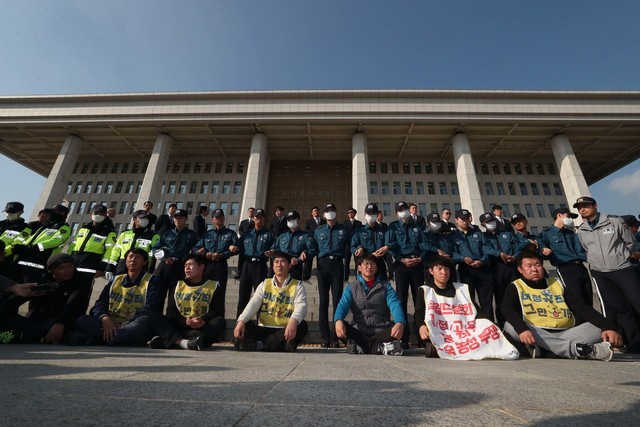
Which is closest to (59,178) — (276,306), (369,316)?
(276,306)

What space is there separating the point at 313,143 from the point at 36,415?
94.0 feet

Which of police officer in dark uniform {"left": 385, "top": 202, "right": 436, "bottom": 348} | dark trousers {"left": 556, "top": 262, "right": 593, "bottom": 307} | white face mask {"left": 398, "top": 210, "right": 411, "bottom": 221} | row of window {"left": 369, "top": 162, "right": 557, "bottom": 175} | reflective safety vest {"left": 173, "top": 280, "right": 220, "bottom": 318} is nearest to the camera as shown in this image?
reflective safety vest {"left": 173, "top": 280, "right": 220, "bottom": 318}

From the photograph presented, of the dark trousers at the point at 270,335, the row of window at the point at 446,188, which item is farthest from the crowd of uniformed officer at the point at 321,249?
the row of window at the point at 446,188

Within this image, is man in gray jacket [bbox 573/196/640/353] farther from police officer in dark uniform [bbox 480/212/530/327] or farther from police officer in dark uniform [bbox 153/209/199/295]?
police officer in dark uniform [bbox 153/209/199/295]

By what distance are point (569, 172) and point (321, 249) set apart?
83.5 ft

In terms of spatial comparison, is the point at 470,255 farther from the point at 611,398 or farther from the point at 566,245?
the point at 611,398

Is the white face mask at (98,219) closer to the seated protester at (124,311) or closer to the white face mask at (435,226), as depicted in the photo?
the seated protester at (124,311)

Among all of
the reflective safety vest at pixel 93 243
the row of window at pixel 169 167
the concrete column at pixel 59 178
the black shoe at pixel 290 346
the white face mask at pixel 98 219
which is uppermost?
the row of window at pixel 169 167

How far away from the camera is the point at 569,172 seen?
22.7 meters

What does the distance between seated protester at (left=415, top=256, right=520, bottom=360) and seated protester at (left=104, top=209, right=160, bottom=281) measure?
5216mm

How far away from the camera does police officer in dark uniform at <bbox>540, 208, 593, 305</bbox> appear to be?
5.75 m

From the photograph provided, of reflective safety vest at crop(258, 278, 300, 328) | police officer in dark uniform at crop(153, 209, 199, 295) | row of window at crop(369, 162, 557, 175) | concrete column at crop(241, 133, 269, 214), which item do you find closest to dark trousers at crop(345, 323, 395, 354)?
reflective safety vest at crop(258, 278, 300, 328)

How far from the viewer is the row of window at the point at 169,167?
33125 millimetres

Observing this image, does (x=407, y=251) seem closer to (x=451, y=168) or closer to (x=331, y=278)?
(x=331, y=278)
